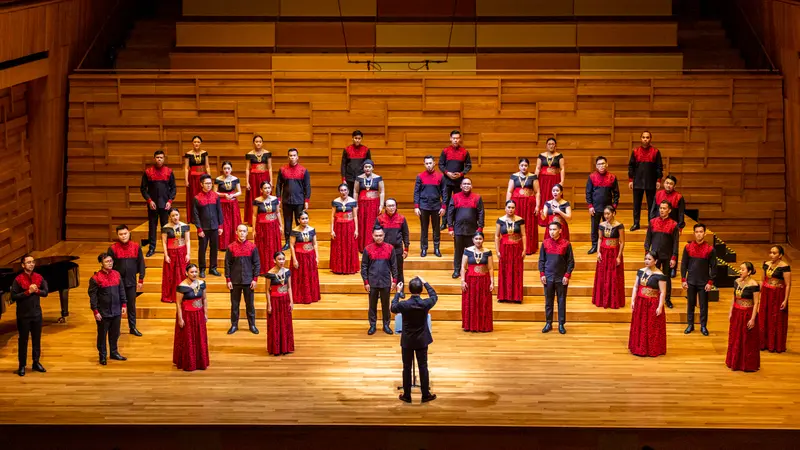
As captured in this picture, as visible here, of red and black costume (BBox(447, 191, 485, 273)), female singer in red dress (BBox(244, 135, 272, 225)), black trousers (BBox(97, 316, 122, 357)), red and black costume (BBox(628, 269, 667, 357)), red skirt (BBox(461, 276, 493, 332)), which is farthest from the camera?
female singer in red dress (BBox(244, 135, 272, 225))

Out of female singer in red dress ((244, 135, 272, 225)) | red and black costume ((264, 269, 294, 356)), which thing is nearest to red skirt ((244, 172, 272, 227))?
female singer in red dress ((244, 135, 272, 225))

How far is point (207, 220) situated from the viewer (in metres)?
11.0

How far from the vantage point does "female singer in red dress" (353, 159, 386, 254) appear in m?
11.4

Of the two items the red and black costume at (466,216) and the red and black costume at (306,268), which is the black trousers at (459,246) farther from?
the red and black costume at (306,268)

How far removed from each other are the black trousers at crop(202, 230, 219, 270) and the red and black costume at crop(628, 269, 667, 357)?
13.0 feet

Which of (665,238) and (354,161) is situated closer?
(665,238)

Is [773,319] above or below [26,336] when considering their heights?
above

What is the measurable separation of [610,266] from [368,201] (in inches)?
96.5

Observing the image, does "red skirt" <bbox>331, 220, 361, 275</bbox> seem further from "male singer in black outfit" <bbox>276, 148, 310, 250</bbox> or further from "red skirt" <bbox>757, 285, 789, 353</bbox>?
"red skirt" <bbox>757, 285, 789, 353</bbox>

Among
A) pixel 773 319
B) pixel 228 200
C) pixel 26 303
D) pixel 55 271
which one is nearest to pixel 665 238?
pixel 773 319

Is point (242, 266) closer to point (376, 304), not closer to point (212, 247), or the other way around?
point (212, 247)

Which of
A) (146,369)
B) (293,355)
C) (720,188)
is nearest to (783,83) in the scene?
(720,188)

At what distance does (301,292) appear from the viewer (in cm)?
1080

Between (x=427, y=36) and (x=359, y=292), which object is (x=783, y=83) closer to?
(x=427, y=36)
